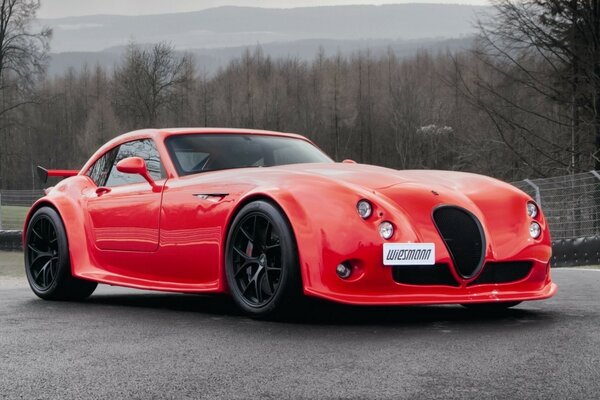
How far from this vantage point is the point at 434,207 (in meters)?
5.26

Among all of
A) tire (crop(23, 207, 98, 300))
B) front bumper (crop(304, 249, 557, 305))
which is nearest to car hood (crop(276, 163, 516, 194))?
front bumper (crop(304, 249, 557, 305))

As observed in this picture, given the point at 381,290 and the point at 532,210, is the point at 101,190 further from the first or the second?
the point at 532,210

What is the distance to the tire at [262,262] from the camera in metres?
5.10

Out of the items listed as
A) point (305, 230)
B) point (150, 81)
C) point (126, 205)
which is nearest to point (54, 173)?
point (126, 205)

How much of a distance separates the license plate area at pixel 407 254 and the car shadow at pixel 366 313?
41 centimetres

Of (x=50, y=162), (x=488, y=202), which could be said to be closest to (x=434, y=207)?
(x=488, y=202)

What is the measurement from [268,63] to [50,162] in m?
26.5

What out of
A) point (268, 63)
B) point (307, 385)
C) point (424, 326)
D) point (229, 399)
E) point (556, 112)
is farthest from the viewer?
point (268, 63)

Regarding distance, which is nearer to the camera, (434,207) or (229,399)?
(229,399)

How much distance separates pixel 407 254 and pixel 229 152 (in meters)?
1.97

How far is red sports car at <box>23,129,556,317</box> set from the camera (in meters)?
5.05

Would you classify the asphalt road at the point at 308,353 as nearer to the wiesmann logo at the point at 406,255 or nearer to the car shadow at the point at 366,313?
the car shadow at the point at 366,313

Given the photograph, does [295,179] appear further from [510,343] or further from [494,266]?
[510,343]

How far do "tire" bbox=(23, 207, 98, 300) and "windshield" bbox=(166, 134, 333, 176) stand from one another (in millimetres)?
1385
